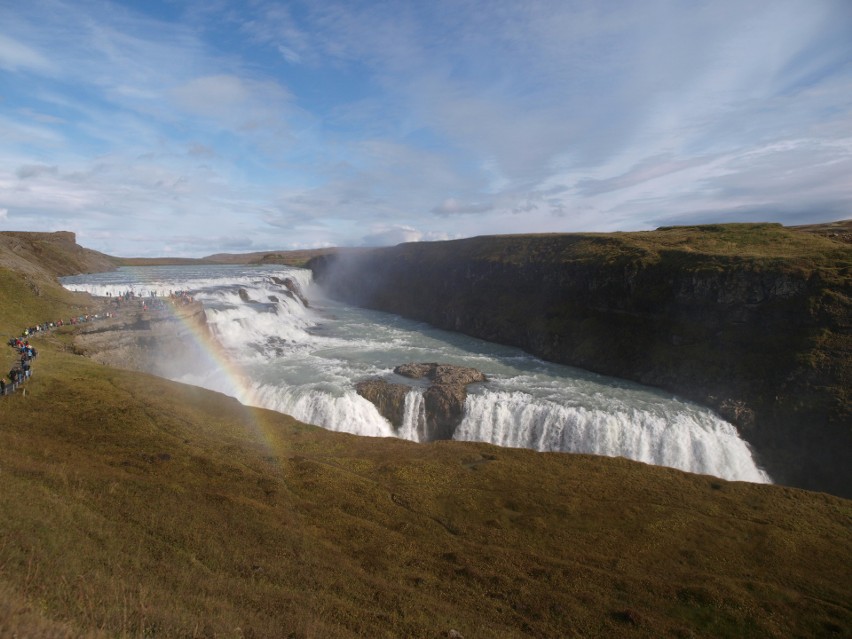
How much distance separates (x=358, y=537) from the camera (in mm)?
14820

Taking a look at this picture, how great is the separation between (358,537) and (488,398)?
2008cm

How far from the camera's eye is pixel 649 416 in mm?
31109

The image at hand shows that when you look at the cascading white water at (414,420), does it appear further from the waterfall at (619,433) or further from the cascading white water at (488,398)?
the waterfall at (619,433)

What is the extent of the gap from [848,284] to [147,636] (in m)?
47.7

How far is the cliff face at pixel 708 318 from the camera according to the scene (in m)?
31.2

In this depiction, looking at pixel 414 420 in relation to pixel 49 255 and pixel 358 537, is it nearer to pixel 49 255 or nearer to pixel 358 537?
pixel 358 537

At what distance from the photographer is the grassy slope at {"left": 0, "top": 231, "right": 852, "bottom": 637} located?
900cm

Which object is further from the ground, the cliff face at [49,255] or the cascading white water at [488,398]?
the cliff face at [49,255]

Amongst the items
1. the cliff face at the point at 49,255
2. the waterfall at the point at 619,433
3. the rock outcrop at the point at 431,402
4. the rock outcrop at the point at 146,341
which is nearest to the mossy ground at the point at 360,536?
the waterfall at the point at 619,433

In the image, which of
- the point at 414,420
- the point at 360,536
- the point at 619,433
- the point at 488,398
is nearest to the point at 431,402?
the point at 414,420

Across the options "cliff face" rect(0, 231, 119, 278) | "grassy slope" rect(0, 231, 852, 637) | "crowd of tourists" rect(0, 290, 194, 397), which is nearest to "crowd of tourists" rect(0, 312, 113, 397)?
"crowd of tourists" rect(0, 290, 194, 397)

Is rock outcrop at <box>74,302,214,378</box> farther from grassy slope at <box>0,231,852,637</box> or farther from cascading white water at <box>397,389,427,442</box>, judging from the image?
cascading white water at <box>397,389,427,442</box>

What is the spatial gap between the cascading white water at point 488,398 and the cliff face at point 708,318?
315cm

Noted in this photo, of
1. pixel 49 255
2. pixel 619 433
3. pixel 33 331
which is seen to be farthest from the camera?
pixel 49 255
